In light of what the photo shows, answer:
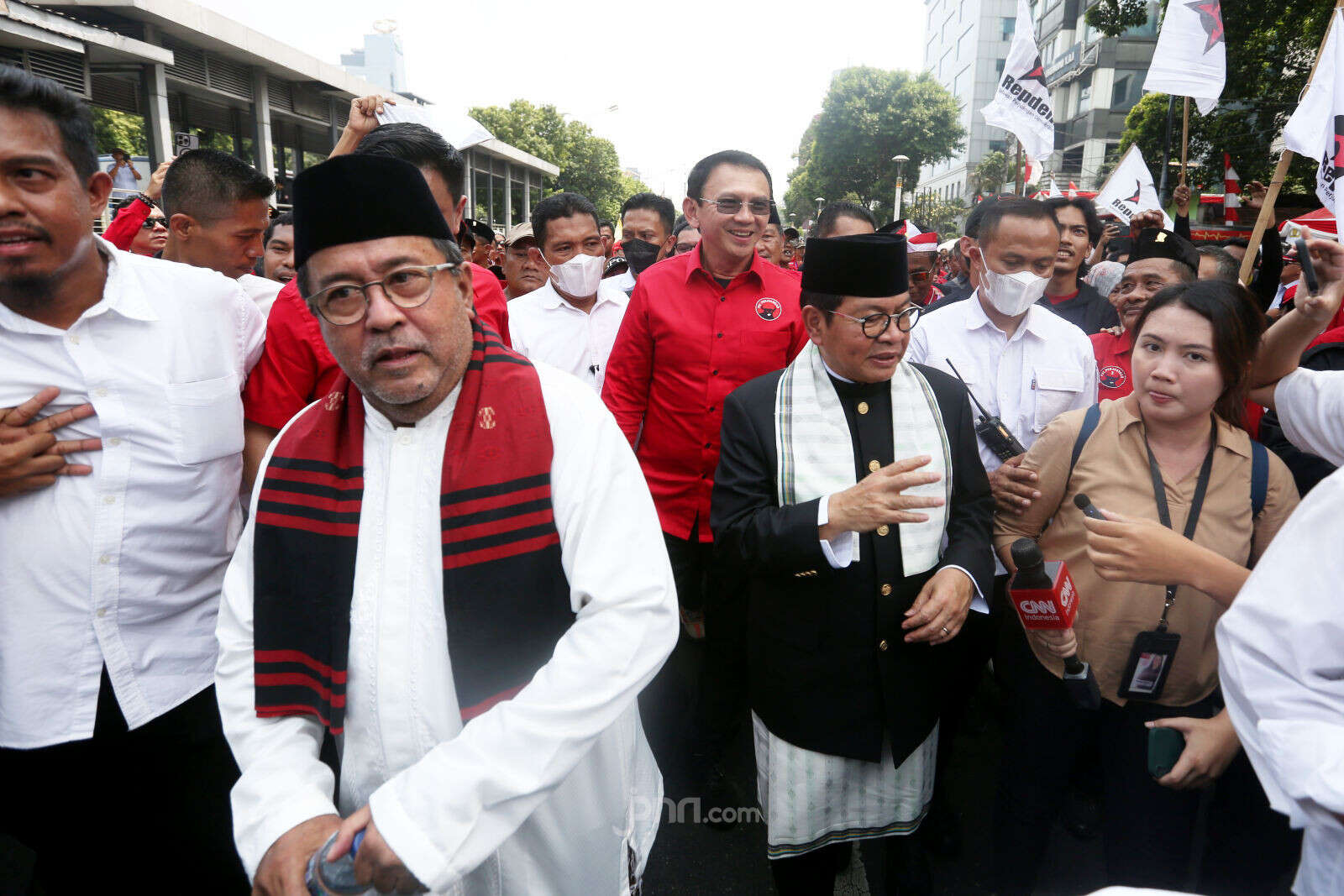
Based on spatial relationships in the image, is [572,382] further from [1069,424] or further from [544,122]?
[544,122]

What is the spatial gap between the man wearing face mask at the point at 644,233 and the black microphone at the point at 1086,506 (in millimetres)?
4271

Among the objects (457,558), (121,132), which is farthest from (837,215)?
(121,132)

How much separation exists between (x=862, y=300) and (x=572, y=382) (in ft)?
3.00

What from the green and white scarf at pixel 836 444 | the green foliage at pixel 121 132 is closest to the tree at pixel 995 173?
the green foliage at pixel 121 132

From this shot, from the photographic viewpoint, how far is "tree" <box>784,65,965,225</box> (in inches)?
1864

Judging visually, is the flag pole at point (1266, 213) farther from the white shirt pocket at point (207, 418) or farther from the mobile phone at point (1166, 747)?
the white shirt pocket at point (207, 418)

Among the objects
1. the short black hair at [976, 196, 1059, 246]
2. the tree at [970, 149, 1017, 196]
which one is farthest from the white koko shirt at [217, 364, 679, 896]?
the tree at [970, 149, 1017, 196]

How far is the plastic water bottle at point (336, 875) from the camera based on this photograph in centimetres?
132

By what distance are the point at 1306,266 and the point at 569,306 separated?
338cm

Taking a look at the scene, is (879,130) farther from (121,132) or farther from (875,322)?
(875,322)

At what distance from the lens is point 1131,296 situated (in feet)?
11.4

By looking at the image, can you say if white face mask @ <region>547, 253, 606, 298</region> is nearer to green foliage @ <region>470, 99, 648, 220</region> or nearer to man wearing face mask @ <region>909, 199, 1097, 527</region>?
man wearing face mask @ <region>909, 199, 1097, 527</region>

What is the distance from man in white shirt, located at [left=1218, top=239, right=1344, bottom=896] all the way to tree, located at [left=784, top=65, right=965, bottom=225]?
51.6 metres

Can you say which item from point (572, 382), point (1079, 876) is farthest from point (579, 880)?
point (1079, 876)
